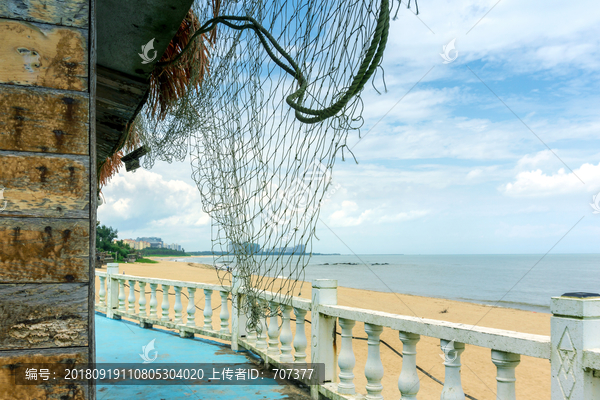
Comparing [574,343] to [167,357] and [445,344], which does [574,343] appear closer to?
[445,344]

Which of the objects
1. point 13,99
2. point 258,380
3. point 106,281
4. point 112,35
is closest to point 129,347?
point 258,380

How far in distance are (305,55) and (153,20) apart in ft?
2.28

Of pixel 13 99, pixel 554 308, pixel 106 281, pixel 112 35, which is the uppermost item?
pixel 112 35

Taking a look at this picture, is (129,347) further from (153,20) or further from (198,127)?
(153,20)

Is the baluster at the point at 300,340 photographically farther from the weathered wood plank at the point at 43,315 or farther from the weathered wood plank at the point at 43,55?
the weathered wood plank at the point at 43,55

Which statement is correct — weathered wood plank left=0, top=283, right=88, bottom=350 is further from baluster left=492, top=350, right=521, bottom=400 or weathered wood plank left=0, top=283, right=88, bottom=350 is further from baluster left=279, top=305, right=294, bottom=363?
baluster left=279, top=305, right=294, bottom=363

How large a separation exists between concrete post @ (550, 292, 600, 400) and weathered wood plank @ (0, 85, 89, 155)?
1.77 meters

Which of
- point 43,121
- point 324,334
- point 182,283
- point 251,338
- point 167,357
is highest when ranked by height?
point 43,121

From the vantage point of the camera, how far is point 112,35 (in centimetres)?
188

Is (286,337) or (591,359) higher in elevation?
(591,359)

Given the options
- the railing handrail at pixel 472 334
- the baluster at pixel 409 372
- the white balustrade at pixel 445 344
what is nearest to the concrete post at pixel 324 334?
the white balustrade at pixel 445 344

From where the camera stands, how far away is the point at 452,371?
6.66ft

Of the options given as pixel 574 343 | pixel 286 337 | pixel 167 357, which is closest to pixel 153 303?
pixel 167 357

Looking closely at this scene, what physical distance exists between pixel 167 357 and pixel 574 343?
3.44 metres
